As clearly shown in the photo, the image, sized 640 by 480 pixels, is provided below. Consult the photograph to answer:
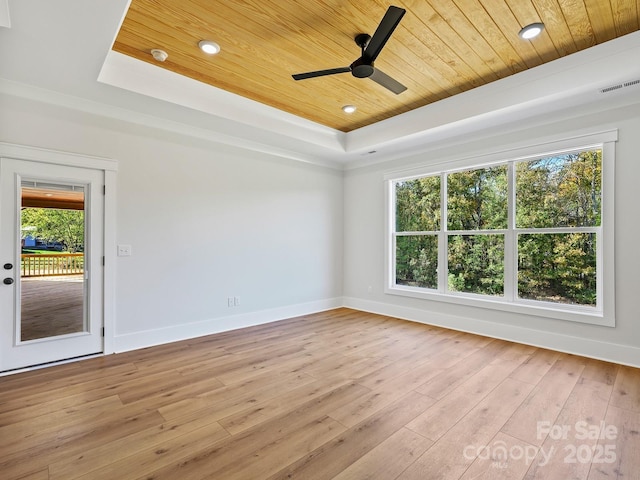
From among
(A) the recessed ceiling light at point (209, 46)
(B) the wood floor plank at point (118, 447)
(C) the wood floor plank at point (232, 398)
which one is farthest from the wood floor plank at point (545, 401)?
(A) the recessed ceiling light at point (209, 46)

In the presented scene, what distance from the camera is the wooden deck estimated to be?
312 centimetres

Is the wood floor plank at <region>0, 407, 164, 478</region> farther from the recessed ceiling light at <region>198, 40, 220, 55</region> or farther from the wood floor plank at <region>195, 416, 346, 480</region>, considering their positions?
the recessed ceiling light at <region>198, 40, 220, 55</region>

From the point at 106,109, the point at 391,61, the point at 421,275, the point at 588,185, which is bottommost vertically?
the point at 421,275

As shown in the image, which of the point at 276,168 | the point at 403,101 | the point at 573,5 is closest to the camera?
the point at 573,5

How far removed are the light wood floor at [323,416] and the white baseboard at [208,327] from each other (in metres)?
0.21

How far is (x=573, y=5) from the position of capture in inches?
93.2

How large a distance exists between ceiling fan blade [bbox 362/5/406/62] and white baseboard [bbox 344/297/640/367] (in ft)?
11.9

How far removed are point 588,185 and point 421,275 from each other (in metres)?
2.42

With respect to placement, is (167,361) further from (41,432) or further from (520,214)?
(520,214)

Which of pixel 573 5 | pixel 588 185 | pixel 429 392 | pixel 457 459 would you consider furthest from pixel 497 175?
pixel 457 459

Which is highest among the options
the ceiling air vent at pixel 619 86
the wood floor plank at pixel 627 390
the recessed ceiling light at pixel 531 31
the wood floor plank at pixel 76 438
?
the recessed ceiling light at pixel 531 31

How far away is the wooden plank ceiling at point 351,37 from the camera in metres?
2.39

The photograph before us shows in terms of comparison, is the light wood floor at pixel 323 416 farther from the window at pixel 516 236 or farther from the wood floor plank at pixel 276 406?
the window at pixel 516 236

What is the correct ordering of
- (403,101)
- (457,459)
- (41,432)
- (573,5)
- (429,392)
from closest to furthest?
(457,459) < (41,432) < (573,5) < (429,392) < (403,101)
